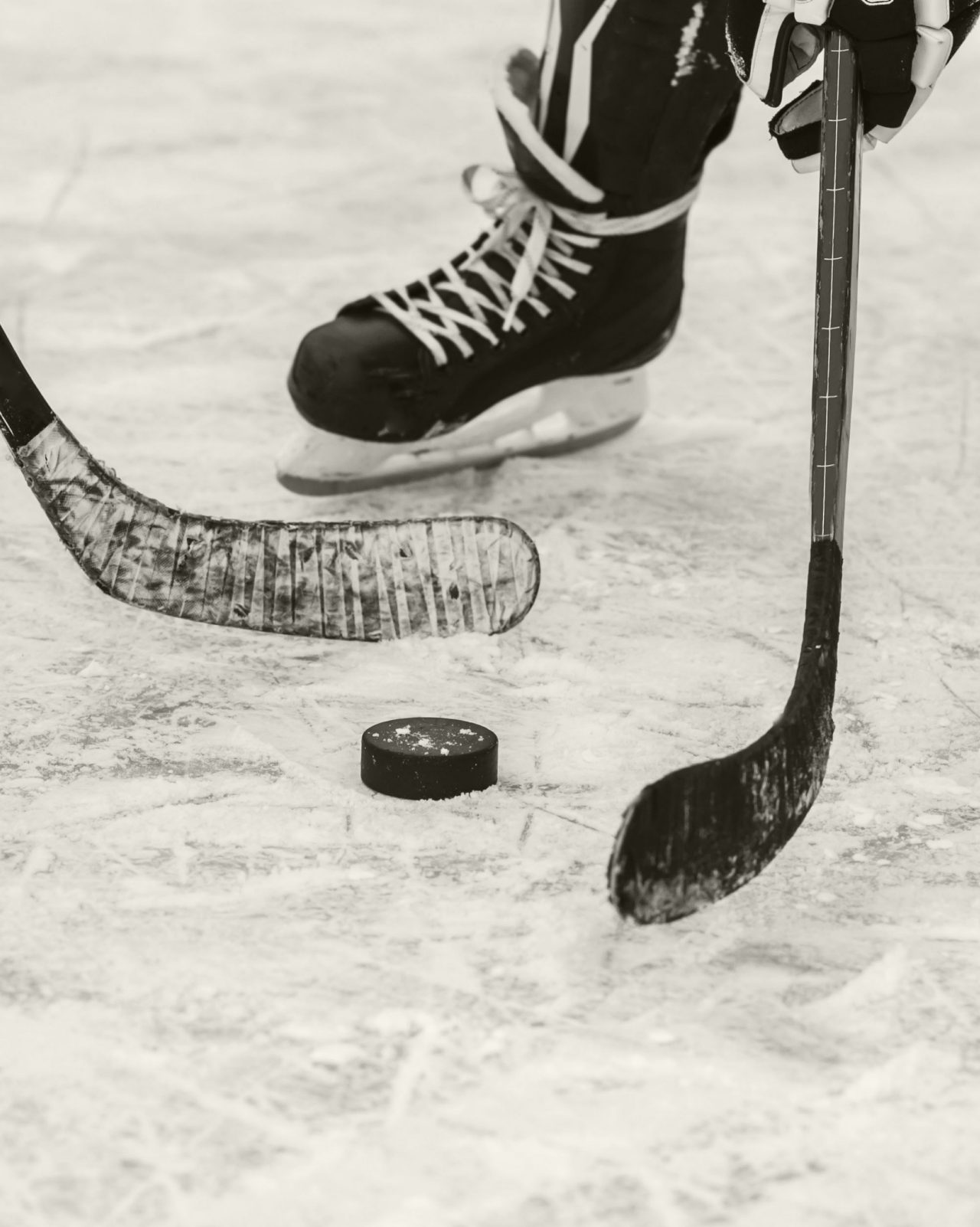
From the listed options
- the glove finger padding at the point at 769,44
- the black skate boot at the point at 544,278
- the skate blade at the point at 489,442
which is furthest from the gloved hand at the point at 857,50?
the skate blade at the point at 489,442

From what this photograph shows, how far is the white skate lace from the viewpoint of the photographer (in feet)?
6.63

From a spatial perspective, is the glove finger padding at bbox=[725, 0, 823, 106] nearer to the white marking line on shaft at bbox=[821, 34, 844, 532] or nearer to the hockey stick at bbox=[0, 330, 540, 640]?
the white marking line on shaft at bbox=[821, 34, 844, 532]

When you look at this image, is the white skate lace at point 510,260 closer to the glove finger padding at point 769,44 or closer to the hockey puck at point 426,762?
the glove finger padding at point 769,44

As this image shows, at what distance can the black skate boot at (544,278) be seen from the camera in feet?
6.39

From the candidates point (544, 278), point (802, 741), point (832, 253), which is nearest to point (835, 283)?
point (832, 253)

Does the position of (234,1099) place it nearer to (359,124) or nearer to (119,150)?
(119,150)

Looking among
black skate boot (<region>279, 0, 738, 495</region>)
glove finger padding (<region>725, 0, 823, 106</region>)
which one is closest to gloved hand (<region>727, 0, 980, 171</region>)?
glove finger padding (<region>725, 0, 823, 106</region>)

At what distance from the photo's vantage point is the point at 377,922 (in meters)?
1.15

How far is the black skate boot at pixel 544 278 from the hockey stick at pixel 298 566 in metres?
0.36

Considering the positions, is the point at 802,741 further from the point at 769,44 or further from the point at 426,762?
the point at 769,44

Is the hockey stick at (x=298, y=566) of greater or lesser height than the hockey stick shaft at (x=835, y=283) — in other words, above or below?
below

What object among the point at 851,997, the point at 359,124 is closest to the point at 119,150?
the point at 359,124

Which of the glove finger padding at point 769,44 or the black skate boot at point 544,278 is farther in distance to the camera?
the black skate boot at point 544,278

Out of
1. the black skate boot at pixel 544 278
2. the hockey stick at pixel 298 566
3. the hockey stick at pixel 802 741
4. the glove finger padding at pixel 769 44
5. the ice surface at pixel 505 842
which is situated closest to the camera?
the ice surface at pixel 505 842
